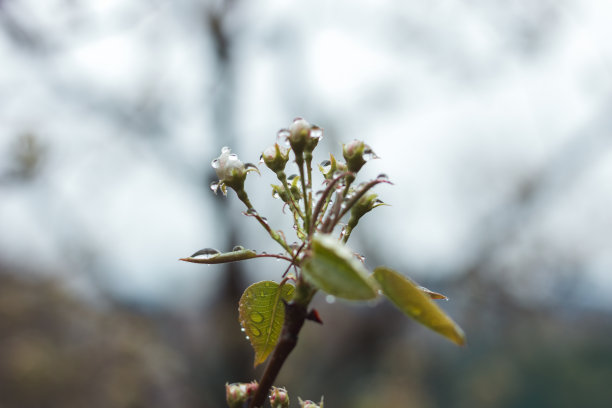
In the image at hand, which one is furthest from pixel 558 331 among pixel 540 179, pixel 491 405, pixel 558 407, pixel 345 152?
pixel 345 152

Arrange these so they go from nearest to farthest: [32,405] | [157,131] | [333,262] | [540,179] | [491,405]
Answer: [333,262]
[157,131]
[540,179]
[32,405]
[491,405]

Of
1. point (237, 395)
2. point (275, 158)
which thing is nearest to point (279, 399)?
point (237, 395)

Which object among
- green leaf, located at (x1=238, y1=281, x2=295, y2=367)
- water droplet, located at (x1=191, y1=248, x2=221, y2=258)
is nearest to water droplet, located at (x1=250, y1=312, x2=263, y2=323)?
green leaf, located at (x1=238, y1=281, x2=295, y2=367)

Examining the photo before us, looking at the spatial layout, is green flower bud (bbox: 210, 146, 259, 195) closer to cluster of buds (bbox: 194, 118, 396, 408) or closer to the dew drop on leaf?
cluster of buds (bbox: 194, 118, 396, 408)

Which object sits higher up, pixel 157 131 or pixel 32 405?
pixel 157 131

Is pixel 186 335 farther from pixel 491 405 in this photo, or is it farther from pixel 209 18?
pixel 491 405

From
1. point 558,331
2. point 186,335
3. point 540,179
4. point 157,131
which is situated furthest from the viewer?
point 558,331
